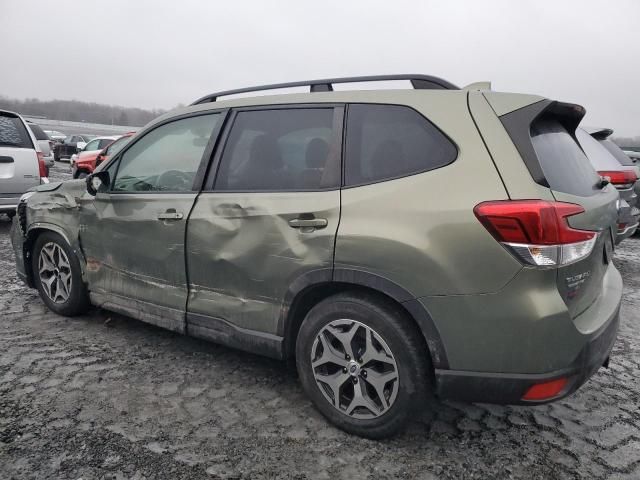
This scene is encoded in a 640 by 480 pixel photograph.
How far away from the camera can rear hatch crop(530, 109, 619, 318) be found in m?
2.03

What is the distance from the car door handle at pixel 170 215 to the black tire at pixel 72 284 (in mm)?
1112

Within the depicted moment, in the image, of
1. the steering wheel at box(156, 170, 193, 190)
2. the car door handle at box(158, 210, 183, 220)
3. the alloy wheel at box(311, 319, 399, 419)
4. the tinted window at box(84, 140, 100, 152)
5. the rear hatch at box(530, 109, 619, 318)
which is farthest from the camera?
the tinted window at box(84, 140, 100, 152)

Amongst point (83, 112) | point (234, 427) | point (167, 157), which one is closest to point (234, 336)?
point (234, 427)

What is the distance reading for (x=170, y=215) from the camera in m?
2.95

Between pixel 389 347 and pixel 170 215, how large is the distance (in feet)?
5.16

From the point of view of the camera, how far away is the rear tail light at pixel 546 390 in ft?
6.54

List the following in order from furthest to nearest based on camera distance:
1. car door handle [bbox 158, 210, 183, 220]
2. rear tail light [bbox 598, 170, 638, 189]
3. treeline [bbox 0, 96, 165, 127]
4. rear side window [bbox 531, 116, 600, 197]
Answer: treeline [bbox 0, 96, 165, 127], rear tail light [bbox 598, 170, 638, 189], car door handle [bbox 158, 210, 183, 220], rear side window [bbox 531, 116, 600, 197]

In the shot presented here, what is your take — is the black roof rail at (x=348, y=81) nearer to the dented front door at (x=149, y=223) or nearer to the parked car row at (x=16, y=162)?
the dented front door at (x=149, y=223)

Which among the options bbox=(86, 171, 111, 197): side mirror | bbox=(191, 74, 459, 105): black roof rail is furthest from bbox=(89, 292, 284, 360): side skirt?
bbox=(191, 74, 459, 105): black roof rail

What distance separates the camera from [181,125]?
321 cm

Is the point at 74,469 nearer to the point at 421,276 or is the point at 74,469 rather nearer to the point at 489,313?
the point at 421,276

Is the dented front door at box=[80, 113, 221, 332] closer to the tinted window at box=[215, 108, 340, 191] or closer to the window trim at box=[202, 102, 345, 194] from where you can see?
the window trim at box=[202, 102, 345, 194]

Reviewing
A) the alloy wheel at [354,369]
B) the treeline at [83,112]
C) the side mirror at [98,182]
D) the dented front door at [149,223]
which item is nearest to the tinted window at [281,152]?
the dented front door at [149,223]

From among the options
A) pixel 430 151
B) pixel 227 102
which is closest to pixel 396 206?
pixel 430 151
